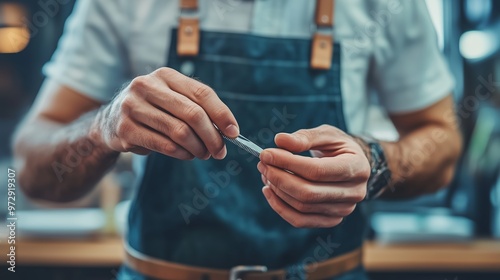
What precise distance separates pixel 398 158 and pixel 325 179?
0.30m

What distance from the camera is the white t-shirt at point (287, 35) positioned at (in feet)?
2.64

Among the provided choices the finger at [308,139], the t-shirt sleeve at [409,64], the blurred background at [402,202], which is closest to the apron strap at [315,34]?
the t-shirt sleeve at [409,64]

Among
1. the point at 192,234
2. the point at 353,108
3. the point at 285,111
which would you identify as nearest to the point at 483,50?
the point at 353,108

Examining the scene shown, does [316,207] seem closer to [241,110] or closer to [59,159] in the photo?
[241,110]

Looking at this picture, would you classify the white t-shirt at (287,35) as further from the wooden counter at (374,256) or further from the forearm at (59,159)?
the wooden counter at (374,256)

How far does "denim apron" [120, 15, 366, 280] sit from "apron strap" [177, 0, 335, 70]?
0.01m

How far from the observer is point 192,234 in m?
0.75

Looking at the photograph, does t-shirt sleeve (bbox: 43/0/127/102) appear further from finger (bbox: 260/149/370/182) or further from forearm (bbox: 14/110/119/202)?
finger (bbox: 260/149/370/182)

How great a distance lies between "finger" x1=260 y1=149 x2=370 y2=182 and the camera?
19.3 inches

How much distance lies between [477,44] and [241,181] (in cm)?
116

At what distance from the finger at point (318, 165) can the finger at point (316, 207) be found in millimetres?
22

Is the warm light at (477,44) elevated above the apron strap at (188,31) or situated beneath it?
situated beneath

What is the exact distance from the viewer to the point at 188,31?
2.54ft

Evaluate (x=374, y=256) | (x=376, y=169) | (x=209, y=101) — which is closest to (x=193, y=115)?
(x=209, y=101)
